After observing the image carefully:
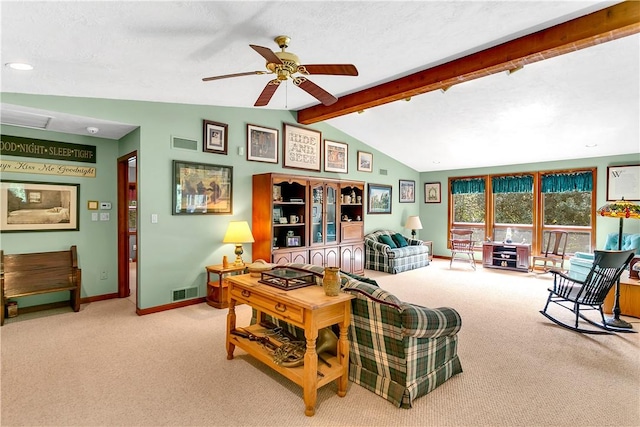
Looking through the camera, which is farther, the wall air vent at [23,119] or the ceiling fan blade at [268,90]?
the wall air vent at [23,119]

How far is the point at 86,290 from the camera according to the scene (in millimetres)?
4492

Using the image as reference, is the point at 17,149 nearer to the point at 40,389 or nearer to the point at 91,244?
the point at 91,244

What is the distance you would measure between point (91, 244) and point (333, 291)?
4.01 m

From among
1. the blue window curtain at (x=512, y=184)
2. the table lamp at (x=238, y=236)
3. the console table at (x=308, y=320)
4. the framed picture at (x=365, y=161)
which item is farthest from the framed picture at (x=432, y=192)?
the console table at (x=308, y=320)

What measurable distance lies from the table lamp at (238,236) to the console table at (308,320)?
179 centimetres

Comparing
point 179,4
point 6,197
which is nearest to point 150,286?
point 6,197

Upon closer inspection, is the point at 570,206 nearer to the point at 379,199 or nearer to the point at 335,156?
the point at 379,199

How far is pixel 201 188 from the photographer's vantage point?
453 cm

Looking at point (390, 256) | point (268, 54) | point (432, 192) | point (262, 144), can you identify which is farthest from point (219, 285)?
point (432, 192)

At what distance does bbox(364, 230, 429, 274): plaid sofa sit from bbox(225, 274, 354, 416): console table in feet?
14.1

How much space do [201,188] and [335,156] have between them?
2.92m

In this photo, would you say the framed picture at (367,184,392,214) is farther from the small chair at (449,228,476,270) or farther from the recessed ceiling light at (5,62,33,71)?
the recessed ceiling light at (5,62,33,71)

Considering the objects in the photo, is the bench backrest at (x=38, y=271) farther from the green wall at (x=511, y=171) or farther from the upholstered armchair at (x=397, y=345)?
the green wall at (x=511, y=171)

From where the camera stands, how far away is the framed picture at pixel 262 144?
16.6 ft
